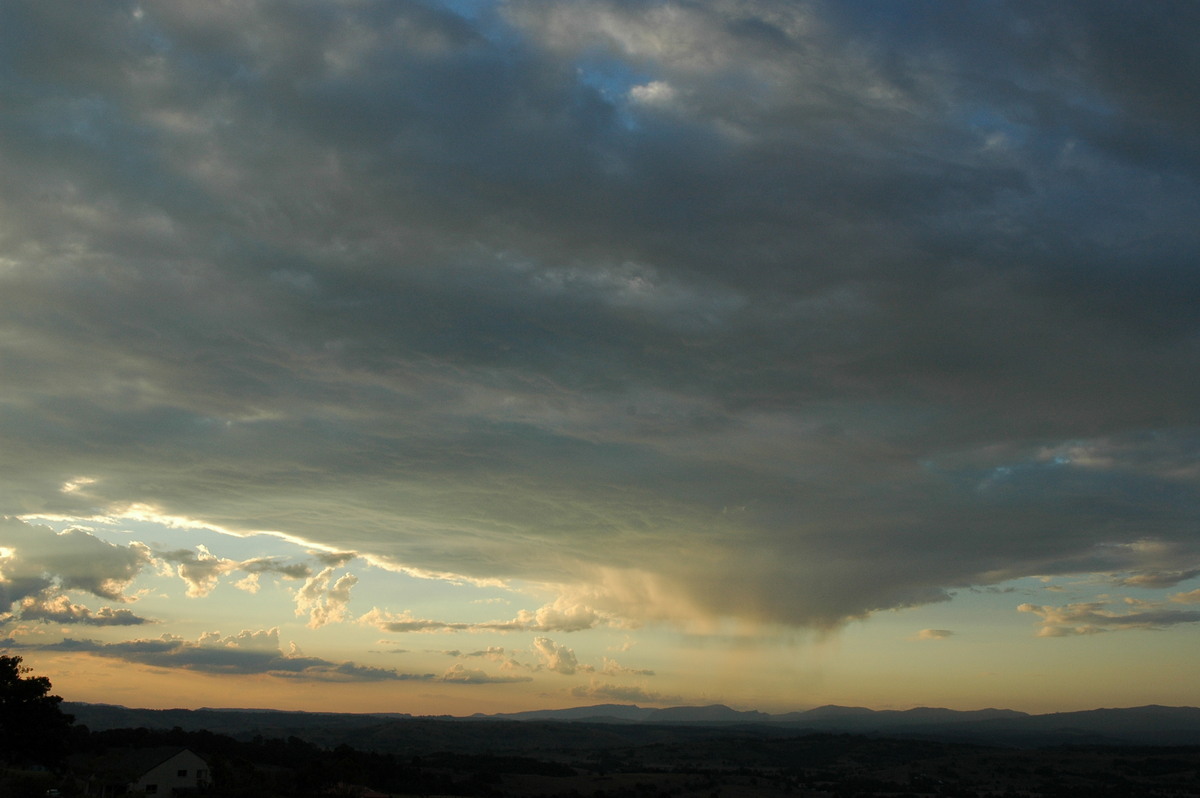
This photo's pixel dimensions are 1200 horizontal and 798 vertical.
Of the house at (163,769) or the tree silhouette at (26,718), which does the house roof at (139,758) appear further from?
the tree silhouette at (26,718)

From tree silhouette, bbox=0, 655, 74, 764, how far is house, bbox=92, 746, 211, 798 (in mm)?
21477

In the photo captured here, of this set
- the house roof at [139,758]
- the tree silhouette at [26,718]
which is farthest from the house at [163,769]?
the tree silhouette at [26,718]

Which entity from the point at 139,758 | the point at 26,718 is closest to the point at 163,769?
the point at 139,758

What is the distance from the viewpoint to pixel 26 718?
75625mm

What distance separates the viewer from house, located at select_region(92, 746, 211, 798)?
100 m

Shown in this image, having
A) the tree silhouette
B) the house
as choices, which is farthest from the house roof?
the tree silhouette

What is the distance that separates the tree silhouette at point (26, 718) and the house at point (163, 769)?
21.5 meters

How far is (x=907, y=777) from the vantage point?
197 metres

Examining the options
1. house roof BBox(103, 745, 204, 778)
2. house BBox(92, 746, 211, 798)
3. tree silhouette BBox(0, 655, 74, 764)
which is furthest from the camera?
house roof BBox(103, 745, 204, 778)

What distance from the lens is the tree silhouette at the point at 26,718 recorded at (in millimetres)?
74875

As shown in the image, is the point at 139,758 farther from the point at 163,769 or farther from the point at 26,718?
the point at 26,718

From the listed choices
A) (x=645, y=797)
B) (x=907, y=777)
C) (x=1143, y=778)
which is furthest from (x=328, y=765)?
(x=1143, y=778)

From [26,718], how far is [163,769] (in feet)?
109

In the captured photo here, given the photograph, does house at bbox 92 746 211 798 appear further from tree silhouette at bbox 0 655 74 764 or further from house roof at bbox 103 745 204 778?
tree silhouette at bbox 0 655 74 764
